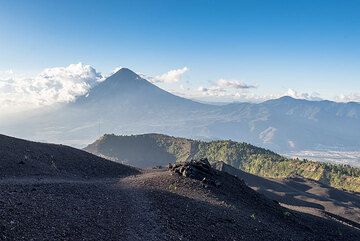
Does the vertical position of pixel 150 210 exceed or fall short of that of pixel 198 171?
it falls short

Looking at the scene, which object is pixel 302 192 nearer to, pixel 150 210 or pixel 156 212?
pixel 150 210

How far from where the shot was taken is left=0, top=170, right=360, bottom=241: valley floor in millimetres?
26188

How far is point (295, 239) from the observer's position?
39.2 meters

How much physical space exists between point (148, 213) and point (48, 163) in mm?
22674

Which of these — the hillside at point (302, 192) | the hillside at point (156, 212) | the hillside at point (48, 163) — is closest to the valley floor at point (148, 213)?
the hillside at point (156, 212)

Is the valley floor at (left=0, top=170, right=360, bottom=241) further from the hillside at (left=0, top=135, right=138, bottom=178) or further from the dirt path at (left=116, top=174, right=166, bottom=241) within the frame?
the hillside at (left=0, top=135, right=138, bottom=178)

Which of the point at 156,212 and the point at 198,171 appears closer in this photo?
the point at 156,212

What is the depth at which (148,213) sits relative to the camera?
33.7m

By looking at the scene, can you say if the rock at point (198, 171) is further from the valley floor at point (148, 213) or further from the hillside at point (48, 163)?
the hillside at point (48, 163)

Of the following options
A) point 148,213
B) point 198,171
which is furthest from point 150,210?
point 198,171

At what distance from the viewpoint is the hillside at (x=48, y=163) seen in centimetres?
4541

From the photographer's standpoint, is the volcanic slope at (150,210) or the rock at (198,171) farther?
the rock at (198,171)

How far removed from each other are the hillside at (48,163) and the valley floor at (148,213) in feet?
16.7

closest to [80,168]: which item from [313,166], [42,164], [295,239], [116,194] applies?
[42,164]
